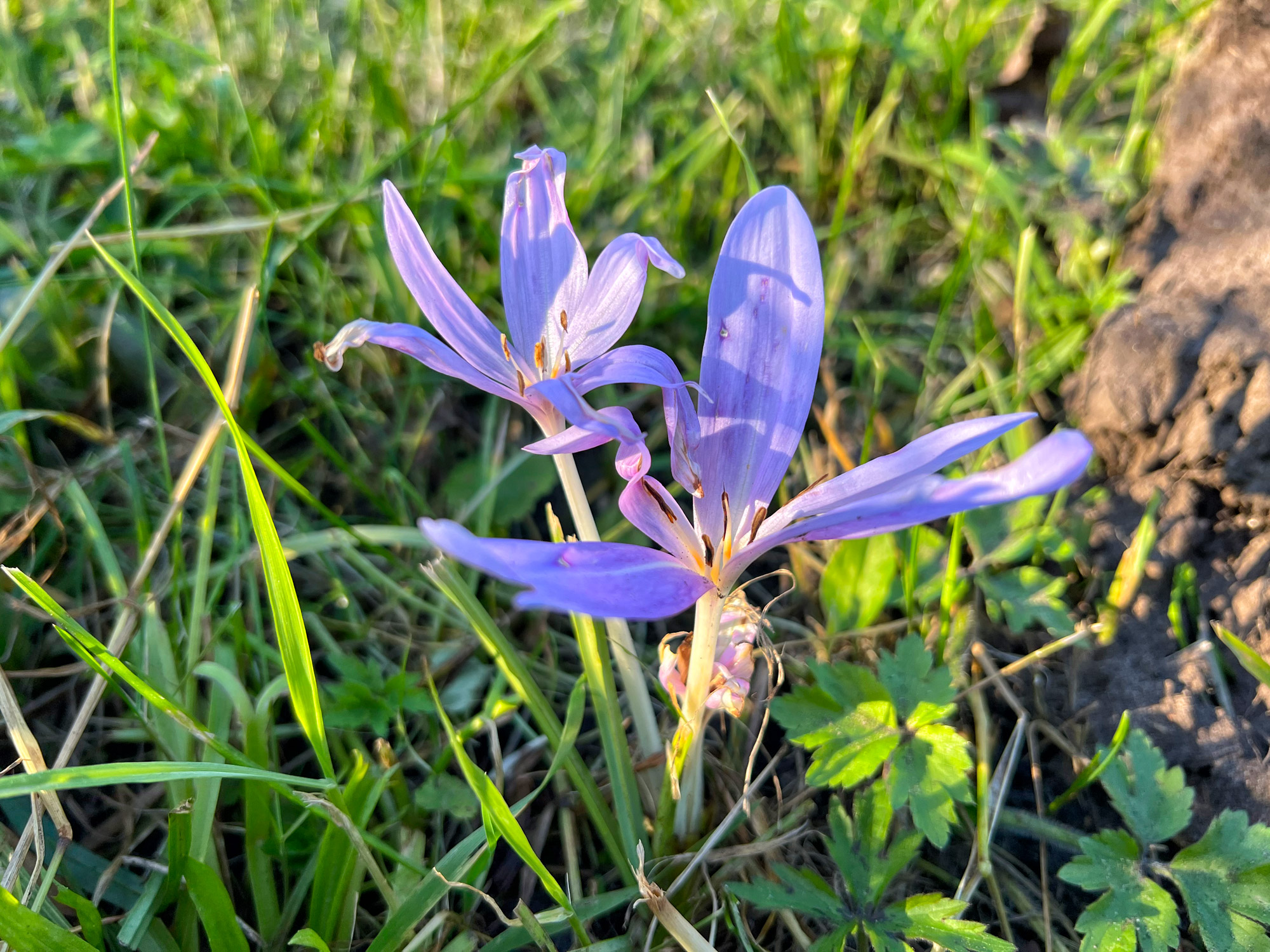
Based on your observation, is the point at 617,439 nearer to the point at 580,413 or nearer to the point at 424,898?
Result: the point at 580,413

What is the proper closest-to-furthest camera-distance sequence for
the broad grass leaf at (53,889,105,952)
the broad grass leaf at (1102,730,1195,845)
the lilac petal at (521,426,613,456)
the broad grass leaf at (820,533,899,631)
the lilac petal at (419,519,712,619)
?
the lilac petal at (419,519,712,619) → the lilac petal at (521,426,613,456) → the broad grass leaf at (53,889,105,952) → the broad grass leaf at (1102,730,1195,845) → the broad grass leaf at (820,533,899,631)

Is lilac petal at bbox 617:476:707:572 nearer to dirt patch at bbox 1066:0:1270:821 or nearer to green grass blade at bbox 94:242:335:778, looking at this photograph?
green grass blade at bbox 94:242:335:778

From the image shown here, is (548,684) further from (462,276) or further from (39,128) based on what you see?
(39,128)

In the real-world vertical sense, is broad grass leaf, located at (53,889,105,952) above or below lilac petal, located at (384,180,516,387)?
below

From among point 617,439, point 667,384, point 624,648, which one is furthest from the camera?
point 624,648

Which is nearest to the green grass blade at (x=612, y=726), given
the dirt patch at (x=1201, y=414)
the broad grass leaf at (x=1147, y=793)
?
the broad grass leaf at (x=1147, y=793)

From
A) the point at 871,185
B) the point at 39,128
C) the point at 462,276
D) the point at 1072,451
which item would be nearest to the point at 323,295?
the point at 462,276

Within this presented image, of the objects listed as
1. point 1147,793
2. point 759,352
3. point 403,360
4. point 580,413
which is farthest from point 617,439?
point 403,360

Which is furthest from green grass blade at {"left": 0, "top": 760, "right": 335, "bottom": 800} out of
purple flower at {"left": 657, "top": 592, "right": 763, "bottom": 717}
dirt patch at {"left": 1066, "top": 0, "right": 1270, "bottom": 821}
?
dirt patch at {"left": 1066, "top": 0, "right": 1270, "bottom": 821}
